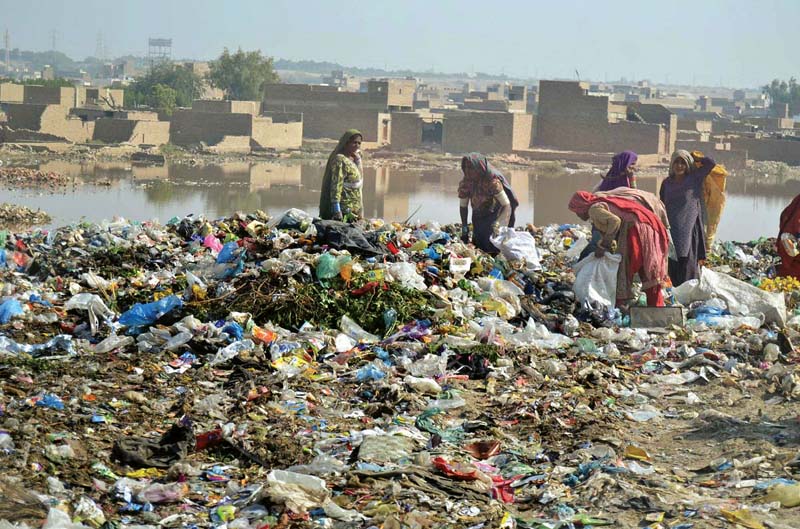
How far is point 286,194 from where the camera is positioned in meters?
23.8

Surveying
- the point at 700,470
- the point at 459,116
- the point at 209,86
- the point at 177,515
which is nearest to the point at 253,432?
the point at 177,515

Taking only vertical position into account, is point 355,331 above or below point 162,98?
below

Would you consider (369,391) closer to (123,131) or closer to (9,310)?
(9,310)

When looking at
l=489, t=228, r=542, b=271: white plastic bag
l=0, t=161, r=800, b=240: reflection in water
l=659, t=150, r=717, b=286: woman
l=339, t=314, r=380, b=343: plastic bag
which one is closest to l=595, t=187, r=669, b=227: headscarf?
l=659, t=150, r=717, b=286: woman

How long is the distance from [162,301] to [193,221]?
2926 mm

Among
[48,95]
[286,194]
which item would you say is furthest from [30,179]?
[48,95]

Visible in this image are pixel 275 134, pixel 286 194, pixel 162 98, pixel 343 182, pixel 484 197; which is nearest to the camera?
pixel 484 197

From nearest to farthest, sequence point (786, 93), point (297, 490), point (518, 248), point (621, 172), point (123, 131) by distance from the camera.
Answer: point (297, 490), point (621, 172), point (518, 248), point (123, 131), point (786, 93)

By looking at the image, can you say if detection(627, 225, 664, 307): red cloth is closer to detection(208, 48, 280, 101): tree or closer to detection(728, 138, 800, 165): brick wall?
detection(728, 138, 800, 165): brick wall

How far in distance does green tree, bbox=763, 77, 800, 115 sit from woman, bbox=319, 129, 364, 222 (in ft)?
276

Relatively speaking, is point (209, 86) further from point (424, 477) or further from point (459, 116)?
point (424, 477)

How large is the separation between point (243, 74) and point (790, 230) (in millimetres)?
53821

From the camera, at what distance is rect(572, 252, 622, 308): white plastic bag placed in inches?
296

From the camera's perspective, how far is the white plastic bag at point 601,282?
24.7ft
